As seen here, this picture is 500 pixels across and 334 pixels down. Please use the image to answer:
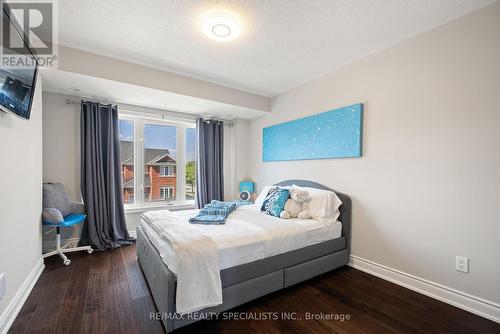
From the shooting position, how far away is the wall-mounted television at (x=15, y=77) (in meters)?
1.40

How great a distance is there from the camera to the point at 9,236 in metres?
1.69

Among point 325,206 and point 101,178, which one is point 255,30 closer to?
point 325,206

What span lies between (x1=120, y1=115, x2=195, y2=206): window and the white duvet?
136cm

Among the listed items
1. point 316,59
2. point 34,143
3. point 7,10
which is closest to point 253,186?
point 316,59

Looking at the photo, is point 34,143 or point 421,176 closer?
point 421,176

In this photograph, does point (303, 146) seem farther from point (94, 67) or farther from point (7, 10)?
point (7, 10)

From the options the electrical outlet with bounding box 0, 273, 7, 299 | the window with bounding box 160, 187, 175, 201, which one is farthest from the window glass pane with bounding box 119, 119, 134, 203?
the electrical outlet with bounding box 0, 273, 7, 299

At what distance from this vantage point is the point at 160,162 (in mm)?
3949

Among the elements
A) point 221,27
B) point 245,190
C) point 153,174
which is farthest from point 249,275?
point 153,174

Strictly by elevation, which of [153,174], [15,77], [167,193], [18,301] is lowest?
[18,301]

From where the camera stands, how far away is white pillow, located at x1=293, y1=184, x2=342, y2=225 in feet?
8.55

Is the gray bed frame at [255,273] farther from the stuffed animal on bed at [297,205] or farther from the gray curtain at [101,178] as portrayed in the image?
the gray curtain at [101,178]

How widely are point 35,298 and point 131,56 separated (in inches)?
102

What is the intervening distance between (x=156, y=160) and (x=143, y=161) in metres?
0.22
